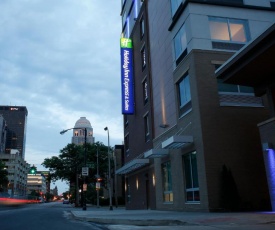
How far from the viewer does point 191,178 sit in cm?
2139

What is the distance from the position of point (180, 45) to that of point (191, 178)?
950 centimetres

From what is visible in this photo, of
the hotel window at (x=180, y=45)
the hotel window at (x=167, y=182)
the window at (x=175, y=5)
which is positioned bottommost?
the hotel window at (x=167, y=182)

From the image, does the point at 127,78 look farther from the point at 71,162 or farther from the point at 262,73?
the point at 71,162

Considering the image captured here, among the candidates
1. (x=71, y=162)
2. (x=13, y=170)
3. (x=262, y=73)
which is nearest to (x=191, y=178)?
(x=262, y=73)

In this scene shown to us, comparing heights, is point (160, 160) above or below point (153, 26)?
below

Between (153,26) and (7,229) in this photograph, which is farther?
(153,26)

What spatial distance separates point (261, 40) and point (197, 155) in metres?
8.23

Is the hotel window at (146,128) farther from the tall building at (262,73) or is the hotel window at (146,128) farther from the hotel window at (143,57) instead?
the tall building at (262,73)

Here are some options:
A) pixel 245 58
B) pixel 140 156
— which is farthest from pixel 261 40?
pixel 140 156

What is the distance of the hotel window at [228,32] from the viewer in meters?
21.9

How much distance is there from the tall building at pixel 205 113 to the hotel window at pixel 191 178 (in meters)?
0.06

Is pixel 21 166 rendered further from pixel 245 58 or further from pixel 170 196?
pixel 245 58

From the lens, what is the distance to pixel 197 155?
1997 centimetres

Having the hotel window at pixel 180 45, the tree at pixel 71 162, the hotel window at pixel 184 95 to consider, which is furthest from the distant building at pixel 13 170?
the hotel window at pixel 180 45
